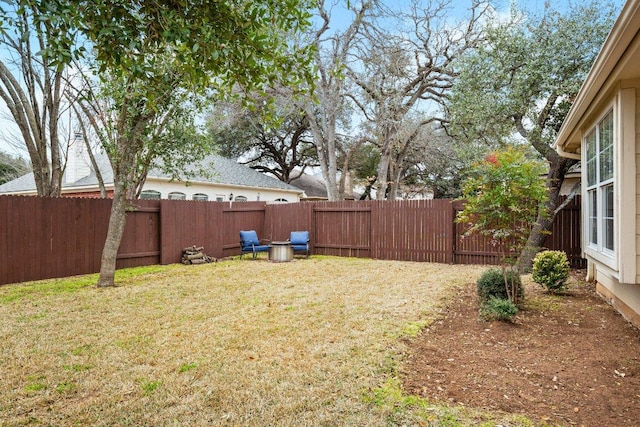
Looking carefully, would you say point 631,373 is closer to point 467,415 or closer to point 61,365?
point 467,415

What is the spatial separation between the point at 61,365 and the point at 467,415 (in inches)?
127

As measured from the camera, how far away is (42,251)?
7.44 meters

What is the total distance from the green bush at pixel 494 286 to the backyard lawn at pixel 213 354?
765mm

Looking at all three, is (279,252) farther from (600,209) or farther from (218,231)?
(600,209)

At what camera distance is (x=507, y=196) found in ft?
15.1

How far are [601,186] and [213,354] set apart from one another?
4.65 meters

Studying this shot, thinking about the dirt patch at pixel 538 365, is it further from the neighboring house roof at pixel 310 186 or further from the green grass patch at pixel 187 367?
the neighboring house roof at pixel 310 186

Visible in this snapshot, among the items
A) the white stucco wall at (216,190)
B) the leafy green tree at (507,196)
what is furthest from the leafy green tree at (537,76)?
the white stucco wall at (216,190)

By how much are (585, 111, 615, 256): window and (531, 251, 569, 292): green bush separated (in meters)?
0.52

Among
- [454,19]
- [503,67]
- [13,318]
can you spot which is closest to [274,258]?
[13,318]

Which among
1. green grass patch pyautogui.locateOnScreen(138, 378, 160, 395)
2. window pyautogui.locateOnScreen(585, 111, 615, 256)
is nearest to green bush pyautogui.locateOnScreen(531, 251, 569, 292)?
window pyautogui.locateOnScreen(585, 111, 615, 256)

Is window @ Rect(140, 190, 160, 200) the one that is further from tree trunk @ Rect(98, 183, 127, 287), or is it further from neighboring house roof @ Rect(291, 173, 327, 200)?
neighboring house roof @ Rect(291, 173, 327, 200)

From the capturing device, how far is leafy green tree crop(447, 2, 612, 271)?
7.61m

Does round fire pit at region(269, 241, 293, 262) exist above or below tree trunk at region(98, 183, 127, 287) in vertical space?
below
